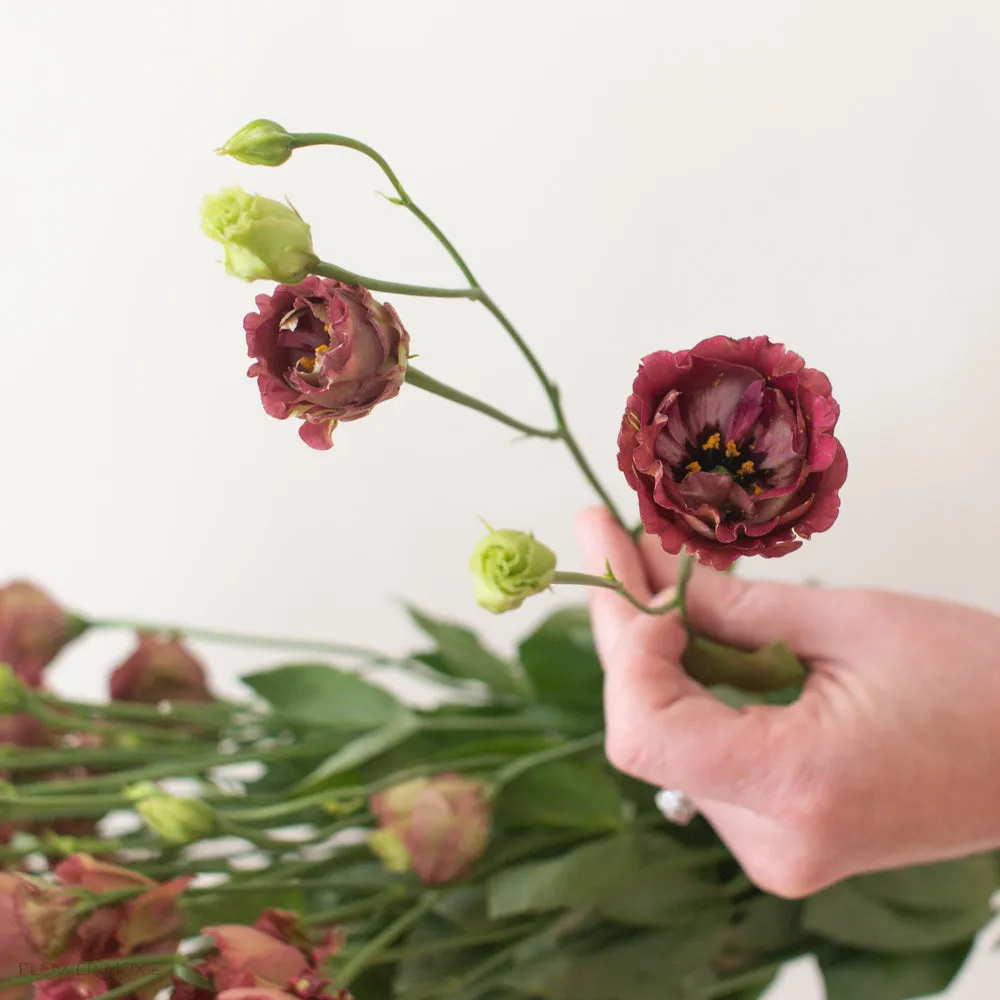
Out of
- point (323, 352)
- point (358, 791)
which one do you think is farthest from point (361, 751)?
point (323, 352)

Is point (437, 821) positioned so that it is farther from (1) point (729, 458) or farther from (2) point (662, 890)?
(1) point (729, 458)

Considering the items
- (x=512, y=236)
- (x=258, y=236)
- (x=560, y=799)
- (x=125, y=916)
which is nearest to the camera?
(x=258, y=236)

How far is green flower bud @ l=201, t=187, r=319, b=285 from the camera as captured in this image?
0.25 m

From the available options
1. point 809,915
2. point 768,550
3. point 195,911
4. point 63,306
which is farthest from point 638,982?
point 63,306

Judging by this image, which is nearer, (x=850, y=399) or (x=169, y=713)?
(x=169, y=713)

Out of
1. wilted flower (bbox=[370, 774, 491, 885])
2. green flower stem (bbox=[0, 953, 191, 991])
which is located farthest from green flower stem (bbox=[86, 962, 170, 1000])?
wilted flower (bbox=[370, 774, 491, 885])

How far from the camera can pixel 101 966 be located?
1.11ft

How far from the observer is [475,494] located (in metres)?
0.70

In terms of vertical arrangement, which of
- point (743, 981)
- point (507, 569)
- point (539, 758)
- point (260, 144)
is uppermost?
point (260, 144)

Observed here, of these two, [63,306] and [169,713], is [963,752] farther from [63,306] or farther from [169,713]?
[63,306]

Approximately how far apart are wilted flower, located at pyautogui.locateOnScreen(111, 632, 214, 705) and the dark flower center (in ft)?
1.12

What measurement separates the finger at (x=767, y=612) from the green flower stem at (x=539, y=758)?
0.08 m

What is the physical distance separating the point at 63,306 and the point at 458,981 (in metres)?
0.47

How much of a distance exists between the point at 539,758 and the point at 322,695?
12 cm
